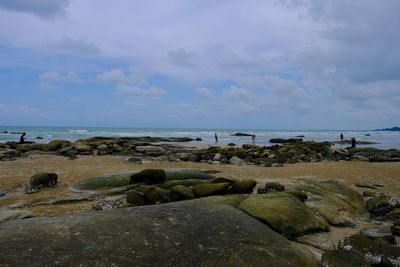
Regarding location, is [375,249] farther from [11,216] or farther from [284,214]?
[11,216]

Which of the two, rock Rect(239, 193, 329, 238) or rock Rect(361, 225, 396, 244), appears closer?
rock Rect(239, 193, 329, 238)

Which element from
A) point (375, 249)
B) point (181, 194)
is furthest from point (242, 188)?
point (375, 249)

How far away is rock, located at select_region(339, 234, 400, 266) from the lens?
6156 millimetres

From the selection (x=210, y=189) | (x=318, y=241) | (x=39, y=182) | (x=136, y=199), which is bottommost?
(x=318, y=241)

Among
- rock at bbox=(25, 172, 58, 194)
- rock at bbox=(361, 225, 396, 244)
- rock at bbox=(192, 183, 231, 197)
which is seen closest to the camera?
rock at bbox=(361, 225, 396, 244)

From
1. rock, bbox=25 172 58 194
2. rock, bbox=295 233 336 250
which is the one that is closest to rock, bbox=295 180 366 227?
rock, bbox=295 233 336 250

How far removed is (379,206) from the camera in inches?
410

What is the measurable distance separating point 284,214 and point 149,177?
518 cm

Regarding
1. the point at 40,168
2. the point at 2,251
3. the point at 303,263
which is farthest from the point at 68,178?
the point at 303,263

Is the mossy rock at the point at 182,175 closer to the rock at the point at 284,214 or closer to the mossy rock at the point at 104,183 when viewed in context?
the mossy rock at the point at 104,183

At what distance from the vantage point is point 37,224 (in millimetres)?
5746

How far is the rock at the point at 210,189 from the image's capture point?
927 centimetres

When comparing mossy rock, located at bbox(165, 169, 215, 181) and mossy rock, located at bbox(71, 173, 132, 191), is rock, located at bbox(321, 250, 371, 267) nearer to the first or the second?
mossy rock, located at bbox(165, 169, 215, 181)

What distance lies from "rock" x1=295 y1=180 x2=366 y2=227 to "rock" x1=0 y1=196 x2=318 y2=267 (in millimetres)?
3003
